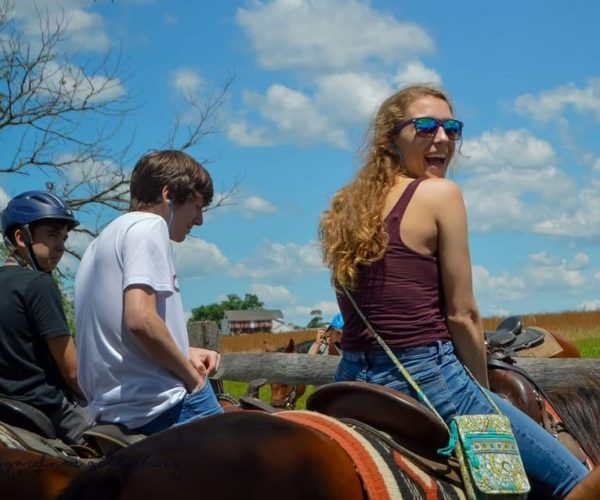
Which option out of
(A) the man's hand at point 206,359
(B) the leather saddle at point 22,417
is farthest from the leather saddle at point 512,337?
(B) the leather saddle at point 22,417

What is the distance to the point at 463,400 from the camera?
3250 mm

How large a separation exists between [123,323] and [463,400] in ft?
4.54

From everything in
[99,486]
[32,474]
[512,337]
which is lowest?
[32,474]

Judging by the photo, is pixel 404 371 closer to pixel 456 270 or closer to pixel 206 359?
pixel 456 270

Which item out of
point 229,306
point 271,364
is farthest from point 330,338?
point 229,306

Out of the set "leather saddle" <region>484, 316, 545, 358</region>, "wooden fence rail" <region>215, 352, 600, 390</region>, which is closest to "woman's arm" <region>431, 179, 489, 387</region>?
"leather saddle" <region>484, 316, 545, 358</region>

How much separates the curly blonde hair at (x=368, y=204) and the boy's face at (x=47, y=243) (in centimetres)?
214

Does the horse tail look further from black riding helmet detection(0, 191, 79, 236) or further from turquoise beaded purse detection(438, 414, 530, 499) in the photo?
black riding helmet detection(0, 191, 79, 236)

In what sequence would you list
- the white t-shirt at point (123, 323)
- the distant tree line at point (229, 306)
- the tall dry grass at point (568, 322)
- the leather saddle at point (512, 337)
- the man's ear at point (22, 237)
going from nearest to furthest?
the white t-shirt at point (123, 323) → the man's ear at point (22, 237) → the leather saddle at point (512, 337) → the tall dry grass at point (568, 322) → the distant tree line at point (229, 306)

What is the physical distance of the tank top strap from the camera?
3.30 metres

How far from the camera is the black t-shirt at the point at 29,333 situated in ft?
15.2

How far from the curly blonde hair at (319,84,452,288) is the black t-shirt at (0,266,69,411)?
1777 mm

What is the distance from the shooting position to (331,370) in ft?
27.0

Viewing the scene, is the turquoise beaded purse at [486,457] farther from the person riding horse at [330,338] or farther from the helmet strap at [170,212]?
the person riding horse at [330,338]
